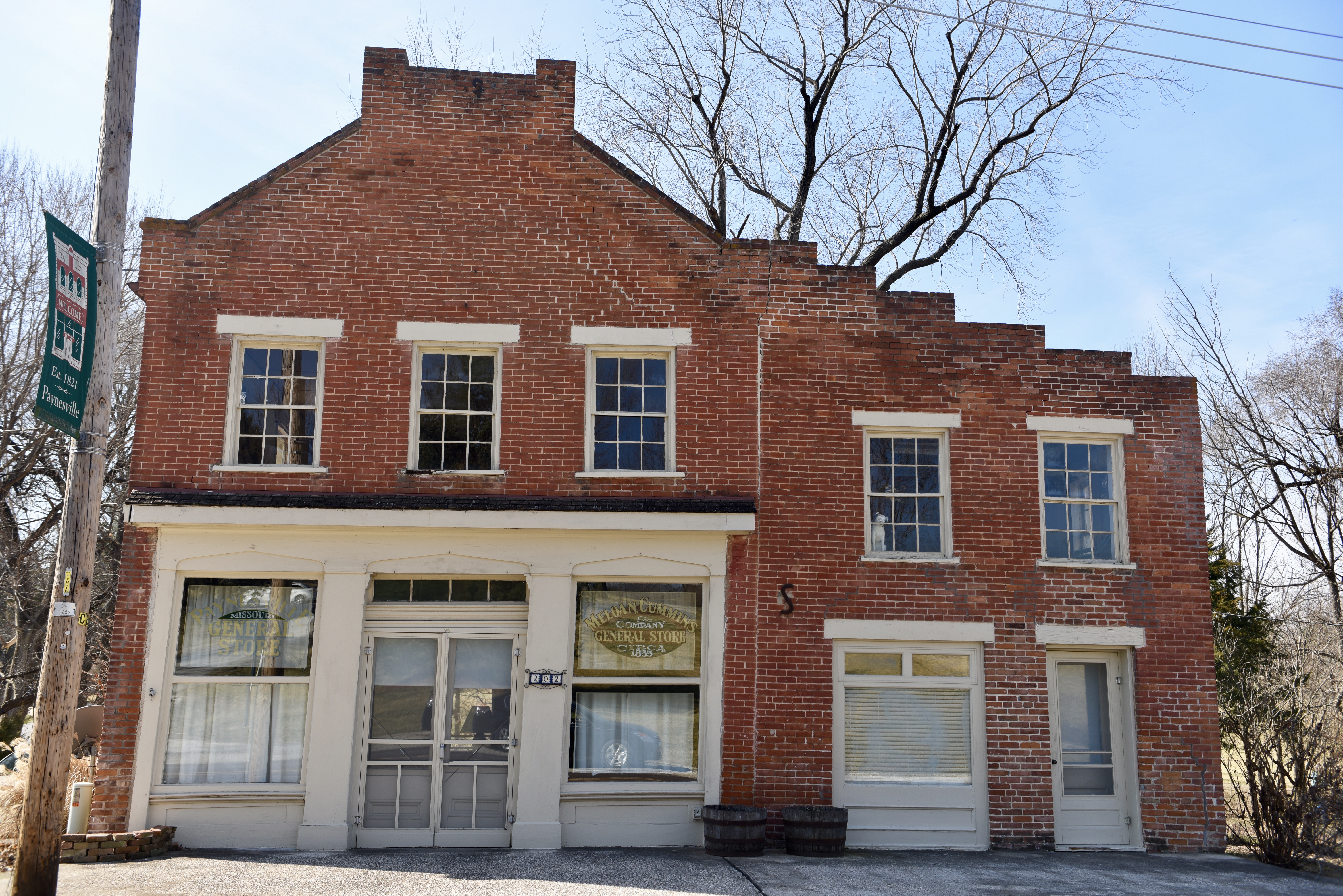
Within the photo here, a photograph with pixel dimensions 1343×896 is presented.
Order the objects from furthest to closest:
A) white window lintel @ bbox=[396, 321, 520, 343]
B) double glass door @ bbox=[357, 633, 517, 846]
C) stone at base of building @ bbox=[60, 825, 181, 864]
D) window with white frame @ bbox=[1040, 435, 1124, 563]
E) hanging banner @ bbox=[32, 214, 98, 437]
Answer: window with white frame @ bbox=[1040, 435, 1124, 563] < white window lintel @ bbox=[396, 321, 520, 343] < double glass door @ bbox=[357, 633, 517, 846] < stone at base of building @ bbox=[60, 825, 181, 864] < hanging banner @ bbox=[32, 214, 98, 437]

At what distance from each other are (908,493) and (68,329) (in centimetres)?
880

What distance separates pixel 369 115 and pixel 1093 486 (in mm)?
9891

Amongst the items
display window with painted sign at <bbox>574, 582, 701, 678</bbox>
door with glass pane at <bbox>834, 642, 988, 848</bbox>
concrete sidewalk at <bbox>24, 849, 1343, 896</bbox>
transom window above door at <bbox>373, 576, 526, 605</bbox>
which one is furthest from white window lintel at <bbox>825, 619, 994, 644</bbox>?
transom window above door at <bbox>373, 576, 526, 605</bbox>

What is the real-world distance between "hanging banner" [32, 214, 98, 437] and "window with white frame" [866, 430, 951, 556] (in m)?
8.15

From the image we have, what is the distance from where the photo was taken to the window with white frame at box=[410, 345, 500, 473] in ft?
38.4

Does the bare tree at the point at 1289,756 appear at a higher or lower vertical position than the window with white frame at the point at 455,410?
lower

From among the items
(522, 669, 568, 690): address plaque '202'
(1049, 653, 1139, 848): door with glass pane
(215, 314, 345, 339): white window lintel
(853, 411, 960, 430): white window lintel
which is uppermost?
(215, 314, 345, 339): white window lintel

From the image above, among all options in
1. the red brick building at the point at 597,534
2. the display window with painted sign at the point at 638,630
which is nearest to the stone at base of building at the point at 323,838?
the red brick building at the point at 597,534

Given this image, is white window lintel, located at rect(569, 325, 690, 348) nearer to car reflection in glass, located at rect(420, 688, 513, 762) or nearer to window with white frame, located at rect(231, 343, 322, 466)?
window with white frame, located at rect(231, 343, 322, 466)

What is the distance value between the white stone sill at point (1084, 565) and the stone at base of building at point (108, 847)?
1010 cm

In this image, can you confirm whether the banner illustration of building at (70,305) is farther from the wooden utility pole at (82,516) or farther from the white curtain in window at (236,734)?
the white curtain in window at (236,734)

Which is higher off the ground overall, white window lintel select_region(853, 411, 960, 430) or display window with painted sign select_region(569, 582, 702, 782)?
white window lintel select_region(853, 411, 960, 430)

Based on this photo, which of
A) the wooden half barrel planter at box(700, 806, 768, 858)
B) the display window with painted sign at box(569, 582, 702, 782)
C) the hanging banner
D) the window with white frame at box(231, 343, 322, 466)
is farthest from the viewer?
the window with white frame at box(231, 343, 322, 466)

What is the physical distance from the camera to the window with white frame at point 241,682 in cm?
1098
